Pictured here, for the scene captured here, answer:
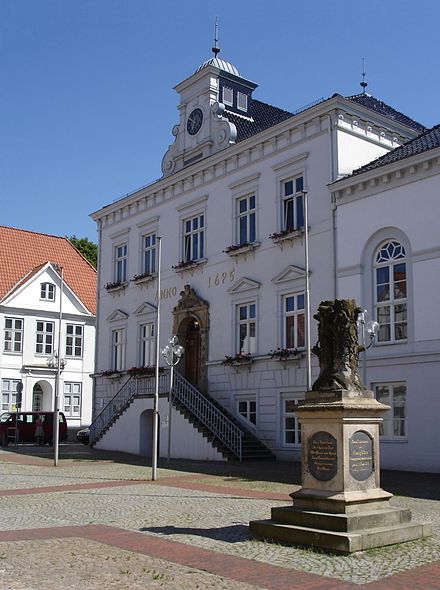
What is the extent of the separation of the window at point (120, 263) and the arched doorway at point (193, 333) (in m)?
5.72

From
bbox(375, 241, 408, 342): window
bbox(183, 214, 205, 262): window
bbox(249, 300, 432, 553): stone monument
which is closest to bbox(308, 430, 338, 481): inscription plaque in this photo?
bbox(249, 300, 432, 553): stone monument

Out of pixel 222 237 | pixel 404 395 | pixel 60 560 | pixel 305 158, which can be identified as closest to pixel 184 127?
pixel 222 237

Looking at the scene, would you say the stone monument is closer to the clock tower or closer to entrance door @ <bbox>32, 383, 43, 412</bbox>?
the clock tower

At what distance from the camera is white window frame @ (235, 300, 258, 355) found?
28.2 meters

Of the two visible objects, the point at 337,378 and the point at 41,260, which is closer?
the point at 337,378

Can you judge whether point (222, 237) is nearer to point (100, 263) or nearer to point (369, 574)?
point (100, 263)

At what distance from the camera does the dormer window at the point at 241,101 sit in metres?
34.2

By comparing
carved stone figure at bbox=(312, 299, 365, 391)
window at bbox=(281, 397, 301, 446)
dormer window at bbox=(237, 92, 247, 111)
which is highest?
dormer window at bbox=(237, 92, 247, 111)

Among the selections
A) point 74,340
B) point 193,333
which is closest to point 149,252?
point 193,333

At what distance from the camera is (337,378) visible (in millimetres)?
10672

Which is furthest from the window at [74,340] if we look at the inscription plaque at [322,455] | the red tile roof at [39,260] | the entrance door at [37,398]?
the inscription plaque at [322,455]

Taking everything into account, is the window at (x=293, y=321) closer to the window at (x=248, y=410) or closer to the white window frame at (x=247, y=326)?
Result: the white window frame at (x=247, y=326)

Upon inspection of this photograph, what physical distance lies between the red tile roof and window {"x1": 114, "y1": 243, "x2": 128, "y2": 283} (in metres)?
15.1

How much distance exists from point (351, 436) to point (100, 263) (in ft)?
97.8
